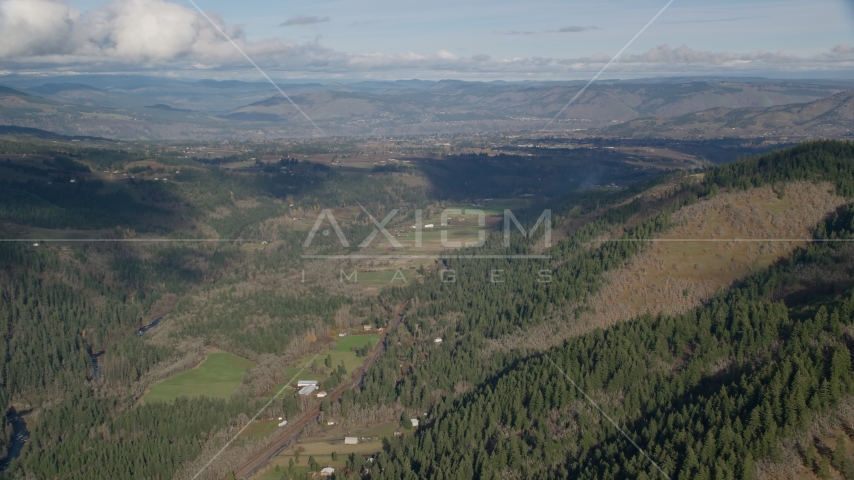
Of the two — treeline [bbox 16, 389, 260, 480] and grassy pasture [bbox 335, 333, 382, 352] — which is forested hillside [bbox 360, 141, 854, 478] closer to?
grassy pasture [bbox 335, 333, 382, 352]

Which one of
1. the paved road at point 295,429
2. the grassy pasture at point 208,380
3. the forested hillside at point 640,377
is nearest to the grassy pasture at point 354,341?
the paved road at point 295,429

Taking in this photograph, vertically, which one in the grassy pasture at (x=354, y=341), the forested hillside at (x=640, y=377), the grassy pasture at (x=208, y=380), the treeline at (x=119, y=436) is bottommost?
the grassy pasture at (x=354, y=341)

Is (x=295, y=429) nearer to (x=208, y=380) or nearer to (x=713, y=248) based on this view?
(x=208, y=380)

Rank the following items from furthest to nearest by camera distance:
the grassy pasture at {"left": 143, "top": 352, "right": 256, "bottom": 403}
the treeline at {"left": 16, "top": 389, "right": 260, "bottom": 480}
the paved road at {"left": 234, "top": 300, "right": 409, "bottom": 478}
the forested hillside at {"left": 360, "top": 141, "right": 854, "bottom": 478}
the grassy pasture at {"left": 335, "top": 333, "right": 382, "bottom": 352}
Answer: the grassy pasture at {"left": 335, "top": 333, "right": 382, "bottom": 352} < the grassy pasture at {"left": 143, "top": 352, "right": 256, "bottom": 403} < the paved road at {"left": 234, "top": 300, "right": 409, "bottom": 478} < the treeline at {"left": 16, "top": 389, "right": 260, "bottom": 480} < the forested hillside at {"left": 360, "top": 141, "right": 854, "bottom": 478}

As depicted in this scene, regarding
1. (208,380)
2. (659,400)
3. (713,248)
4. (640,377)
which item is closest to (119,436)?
(208,380)

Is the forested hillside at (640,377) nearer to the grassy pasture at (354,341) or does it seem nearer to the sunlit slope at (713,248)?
the sunlit slope at (713,248)

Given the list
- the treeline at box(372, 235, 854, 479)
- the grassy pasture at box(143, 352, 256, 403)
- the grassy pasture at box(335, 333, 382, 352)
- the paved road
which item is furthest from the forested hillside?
the grassy pasture at box(143, 352, 256, 403)
